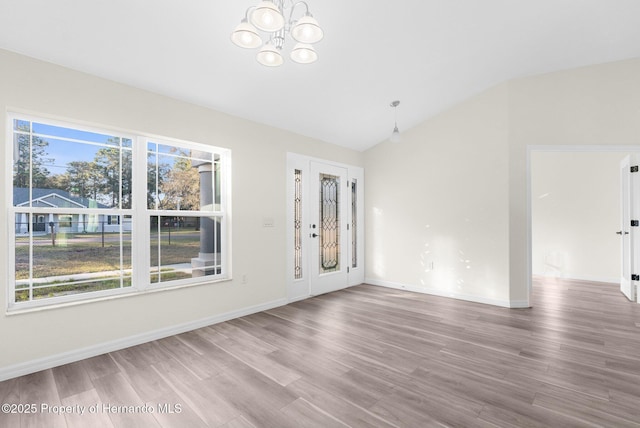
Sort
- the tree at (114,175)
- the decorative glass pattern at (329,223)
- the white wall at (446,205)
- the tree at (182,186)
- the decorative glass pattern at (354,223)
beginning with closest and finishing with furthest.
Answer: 1. the tree at (114,175)
2. the tree at (182,186)
3. the white wall at (446,205)
4. the decorative glass pattern at (329,223)
5. the decorative glass pattern at (354,223)

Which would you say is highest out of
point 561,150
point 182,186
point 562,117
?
point 562,117

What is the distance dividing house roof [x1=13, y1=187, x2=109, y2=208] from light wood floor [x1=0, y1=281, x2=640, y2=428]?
1.44m

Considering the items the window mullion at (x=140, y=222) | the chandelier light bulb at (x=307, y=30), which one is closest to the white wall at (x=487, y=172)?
the chandelier light bulb at (x=307, y=30)

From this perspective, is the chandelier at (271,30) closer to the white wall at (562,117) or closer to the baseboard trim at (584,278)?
the white wall at (562,117)

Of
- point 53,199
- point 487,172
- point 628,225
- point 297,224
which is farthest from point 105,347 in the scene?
point 628,225

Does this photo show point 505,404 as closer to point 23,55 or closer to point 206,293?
point 206,293

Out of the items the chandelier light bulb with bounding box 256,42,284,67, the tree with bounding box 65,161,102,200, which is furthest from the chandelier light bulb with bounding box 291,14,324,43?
the tree with bounding box 65,161,102,200

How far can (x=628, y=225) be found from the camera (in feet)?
15.6

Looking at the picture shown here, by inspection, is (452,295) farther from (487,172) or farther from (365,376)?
(365,376)

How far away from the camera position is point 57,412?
2086 millimetres

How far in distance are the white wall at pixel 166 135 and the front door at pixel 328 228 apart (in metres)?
0.46

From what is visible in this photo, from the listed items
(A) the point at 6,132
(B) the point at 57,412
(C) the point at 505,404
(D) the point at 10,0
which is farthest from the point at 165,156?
(C) the point at 505,404

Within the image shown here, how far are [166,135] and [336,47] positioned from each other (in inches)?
80.8

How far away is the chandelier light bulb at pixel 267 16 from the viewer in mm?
1819
